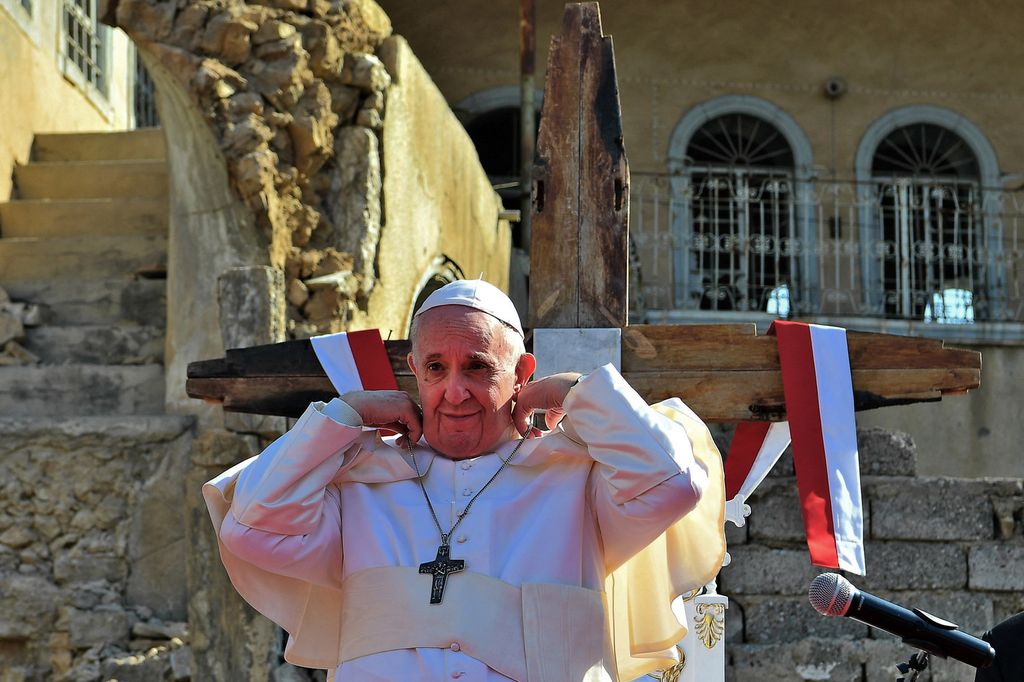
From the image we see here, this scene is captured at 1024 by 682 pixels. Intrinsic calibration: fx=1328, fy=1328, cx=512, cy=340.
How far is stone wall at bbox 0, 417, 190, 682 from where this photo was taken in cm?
580

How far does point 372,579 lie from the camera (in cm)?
→ 304

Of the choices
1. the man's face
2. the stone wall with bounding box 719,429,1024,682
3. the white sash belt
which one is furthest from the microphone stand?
the stone wall with bounding box 719,429,1024,682

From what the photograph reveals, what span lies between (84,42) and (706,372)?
7218mm

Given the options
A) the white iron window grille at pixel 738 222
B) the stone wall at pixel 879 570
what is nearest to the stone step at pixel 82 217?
the stone wall at pixel 879 570

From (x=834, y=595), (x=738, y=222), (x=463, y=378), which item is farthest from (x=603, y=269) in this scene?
(x=738, y=222)

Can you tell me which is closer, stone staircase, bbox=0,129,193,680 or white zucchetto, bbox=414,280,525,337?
white zucchetto, bbox=414,280,525,337

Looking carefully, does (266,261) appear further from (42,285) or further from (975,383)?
(975,383)

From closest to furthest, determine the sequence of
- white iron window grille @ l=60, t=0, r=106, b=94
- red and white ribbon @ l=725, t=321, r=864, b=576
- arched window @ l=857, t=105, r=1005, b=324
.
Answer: red and white ribbon @ l=725, t=321, r=864, b=576, white iron window grille @ l=60, t=0, r=106, b=94, arched window @ l=857, t=105, r=1005, b=324

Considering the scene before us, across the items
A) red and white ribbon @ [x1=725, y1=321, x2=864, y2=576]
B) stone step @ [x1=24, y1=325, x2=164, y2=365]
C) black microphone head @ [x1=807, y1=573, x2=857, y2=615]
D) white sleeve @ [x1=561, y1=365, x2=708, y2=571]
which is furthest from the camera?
stone step @ [x1=24, y1=325, x2=164, y2=365]

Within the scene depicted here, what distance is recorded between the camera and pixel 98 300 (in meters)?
6.75

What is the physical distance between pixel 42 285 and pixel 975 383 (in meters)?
4.84

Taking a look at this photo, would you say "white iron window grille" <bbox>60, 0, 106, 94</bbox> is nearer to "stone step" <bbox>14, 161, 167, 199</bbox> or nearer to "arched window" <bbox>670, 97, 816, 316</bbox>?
"stone step" <bbox>14, 161, 167, 199</bbox>

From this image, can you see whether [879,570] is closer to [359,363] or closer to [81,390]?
[359,363]

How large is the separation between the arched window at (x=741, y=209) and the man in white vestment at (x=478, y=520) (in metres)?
8.03
